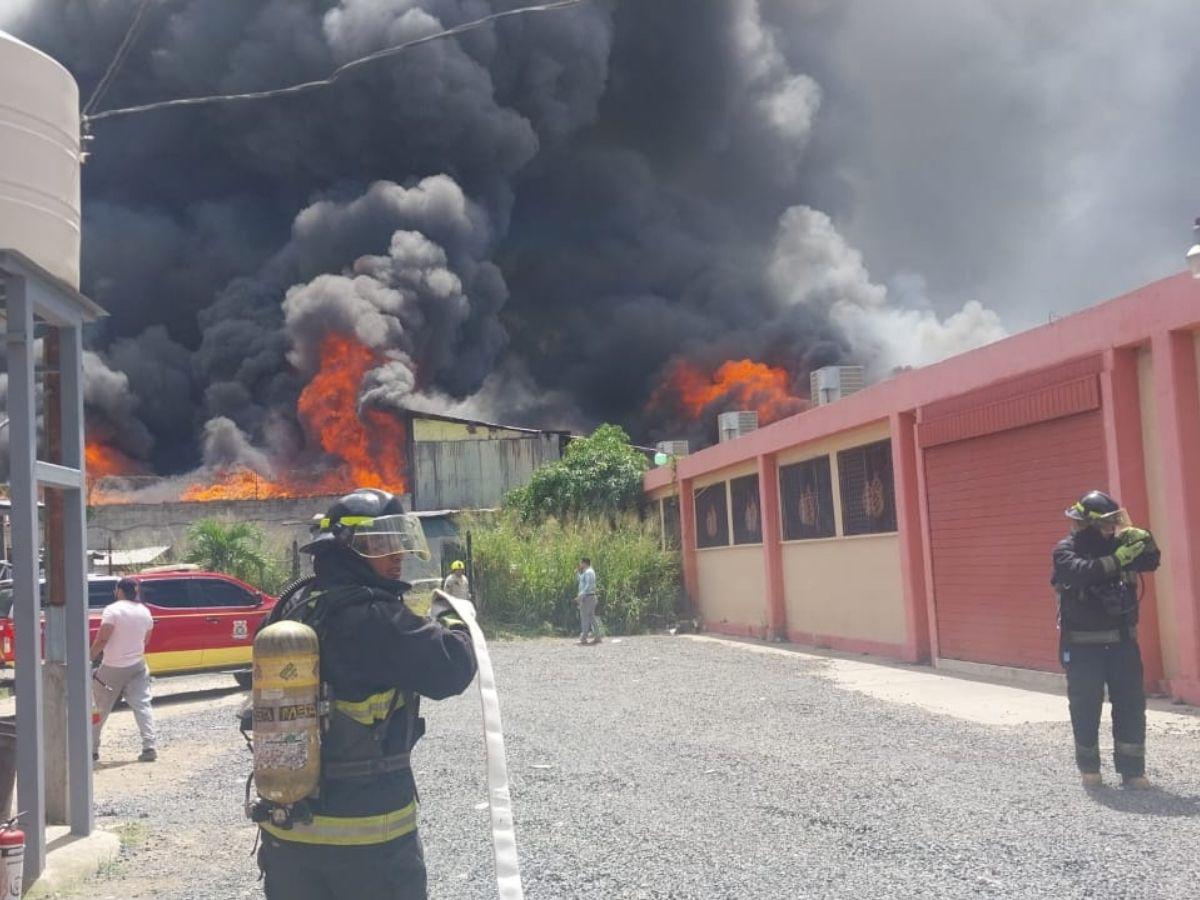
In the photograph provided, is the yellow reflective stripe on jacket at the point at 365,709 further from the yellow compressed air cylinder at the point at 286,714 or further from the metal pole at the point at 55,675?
the metal pole at the point at 55,675

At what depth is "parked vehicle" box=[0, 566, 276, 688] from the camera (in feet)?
49.0

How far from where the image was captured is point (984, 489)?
12.8 metres

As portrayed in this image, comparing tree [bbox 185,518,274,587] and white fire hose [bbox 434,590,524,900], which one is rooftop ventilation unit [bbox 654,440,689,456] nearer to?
tree [bbox 185,518,274,587]

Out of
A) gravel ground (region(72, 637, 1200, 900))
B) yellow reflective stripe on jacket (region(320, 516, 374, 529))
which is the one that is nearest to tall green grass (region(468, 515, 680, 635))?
gravel ground (region(72, 637, 1200, 900))

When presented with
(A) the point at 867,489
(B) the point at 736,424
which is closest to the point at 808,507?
(A) the point at 867,489

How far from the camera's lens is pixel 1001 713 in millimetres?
10133

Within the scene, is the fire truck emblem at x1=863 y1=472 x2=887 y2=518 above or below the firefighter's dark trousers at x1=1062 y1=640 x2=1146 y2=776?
above

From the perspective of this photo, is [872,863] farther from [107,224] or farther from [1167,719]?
[107,224]

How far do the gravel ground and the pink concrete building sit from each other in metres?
1.99

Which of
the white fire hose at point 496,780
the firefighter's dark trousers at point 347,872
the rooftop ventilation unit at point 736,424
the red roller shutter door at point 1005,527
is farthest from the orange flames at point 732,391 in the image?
the firefighter's dark trousers at point 347,872

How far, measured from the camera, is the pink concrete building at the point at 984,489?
32.4 ft

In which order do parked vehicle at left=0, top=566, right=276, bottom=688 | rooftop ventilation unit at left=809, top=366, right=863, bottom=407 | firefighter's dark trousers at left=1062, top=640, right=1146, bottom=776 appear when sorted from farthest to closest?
1. rooftop ventilation unit at left=809, top=366, right=863, bottom=407
2. parked vehicle at left=0, top=566, right=276, bottom=688
3. firefighter's dark trousers at left=1062, top=640, right=1146, bottom=776

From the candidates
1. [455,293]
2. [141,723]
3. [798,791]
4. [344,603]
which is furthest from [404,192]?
[344,603]

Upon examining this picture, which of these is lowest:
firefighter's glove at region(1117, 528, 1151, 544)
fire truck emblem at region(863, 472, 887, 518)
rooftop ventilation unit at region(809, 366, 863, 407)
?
firefighter's glove at region(1117, 528, 1151, 544)
